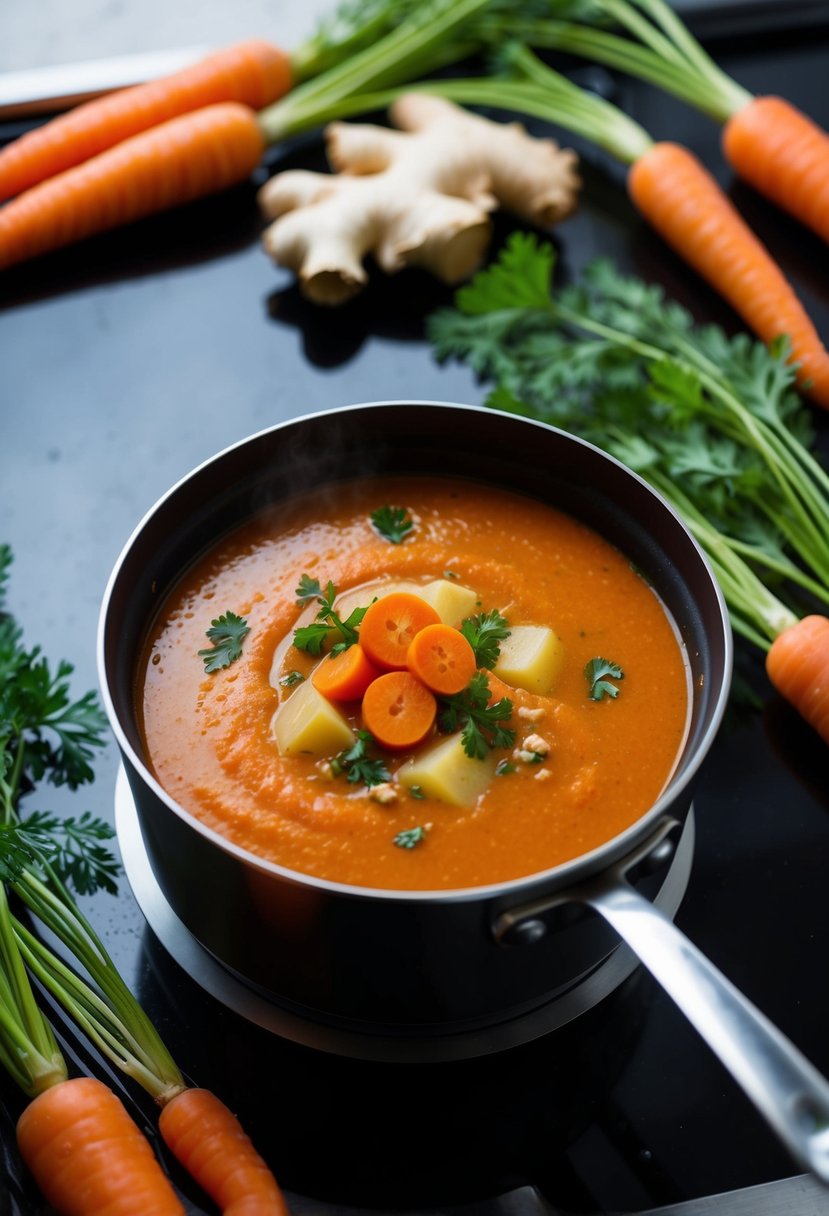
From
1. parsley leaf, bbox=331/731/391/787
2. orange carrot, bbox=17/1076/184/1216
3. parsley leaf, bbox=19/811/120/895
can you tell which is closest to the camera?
orange carrot, bbox=17/1076/184/1216

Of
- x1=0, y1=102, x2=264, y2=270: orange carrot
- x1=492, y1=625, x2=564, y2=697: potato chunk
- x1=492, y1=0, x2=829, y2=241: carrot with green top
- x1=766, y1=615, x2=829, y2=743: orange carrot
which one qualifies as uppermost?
x1=0, y1=102, x2=264, y2=270: orange carrot

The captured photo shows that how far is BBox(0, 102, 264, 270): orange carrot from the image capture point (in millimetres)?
2875

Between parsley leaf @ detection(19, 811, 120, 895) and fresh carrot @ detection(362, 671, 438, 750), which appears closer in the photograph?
fresh carrot @ detection(362, 671, 438, 750)

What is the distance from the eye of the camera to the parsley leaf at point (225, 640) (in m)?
1.96

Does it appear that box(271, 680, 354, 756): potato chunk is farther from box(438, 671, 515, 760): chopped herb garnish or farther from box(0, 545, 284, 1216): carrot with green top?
box(0, 545, 284, 1216): carrot with green top

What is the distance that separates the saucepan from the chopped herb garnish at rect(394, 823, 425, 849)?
0.13 m

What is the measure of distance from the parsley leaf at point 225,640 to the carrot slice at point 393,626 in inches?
8.7

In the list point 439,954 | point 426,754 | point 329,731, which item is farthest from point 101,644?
point 439,954

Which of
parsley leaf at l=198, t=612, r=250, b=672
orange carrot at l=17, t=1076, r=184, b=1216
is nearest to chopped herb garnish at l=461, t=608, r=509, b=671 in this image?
parsley leaf at l=198, t=612, r=250, b=672

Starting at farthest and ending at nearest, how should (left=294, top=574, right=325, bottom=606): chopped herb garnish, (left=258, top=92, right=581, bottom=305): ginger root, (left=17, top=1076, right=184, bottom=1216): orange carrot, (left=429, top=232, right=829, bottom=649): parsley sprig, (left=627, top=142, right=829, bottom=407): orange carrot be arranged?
(left=258, top=92, right=581, bottom=305): ginger root < (left=627, top=142, right=829, bottom=407): orange carrot < (left=429, top=232, right=829, bottom=649): parsley sprig < (left=294, top=574, right=325, bottom=606): chopped herb garnish < (left=17, top=1076, right=184, bottom=1216): orange carrot

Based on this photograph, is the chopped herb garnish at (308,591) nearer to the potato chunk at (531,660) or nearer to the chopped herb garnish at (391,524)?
the chopped herb garnish at (391,524)

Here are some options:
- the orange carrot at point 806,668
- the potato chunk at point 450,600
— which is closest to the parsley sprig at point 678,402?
the orange carrot at point 806,668

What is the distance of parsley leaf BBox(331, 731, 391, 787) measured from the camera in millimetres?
1796

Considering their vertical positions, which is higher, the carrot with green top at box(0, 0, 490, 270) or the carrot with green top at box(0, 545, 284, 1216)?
the carrot with green top at box(0, 0, 490, 270)
